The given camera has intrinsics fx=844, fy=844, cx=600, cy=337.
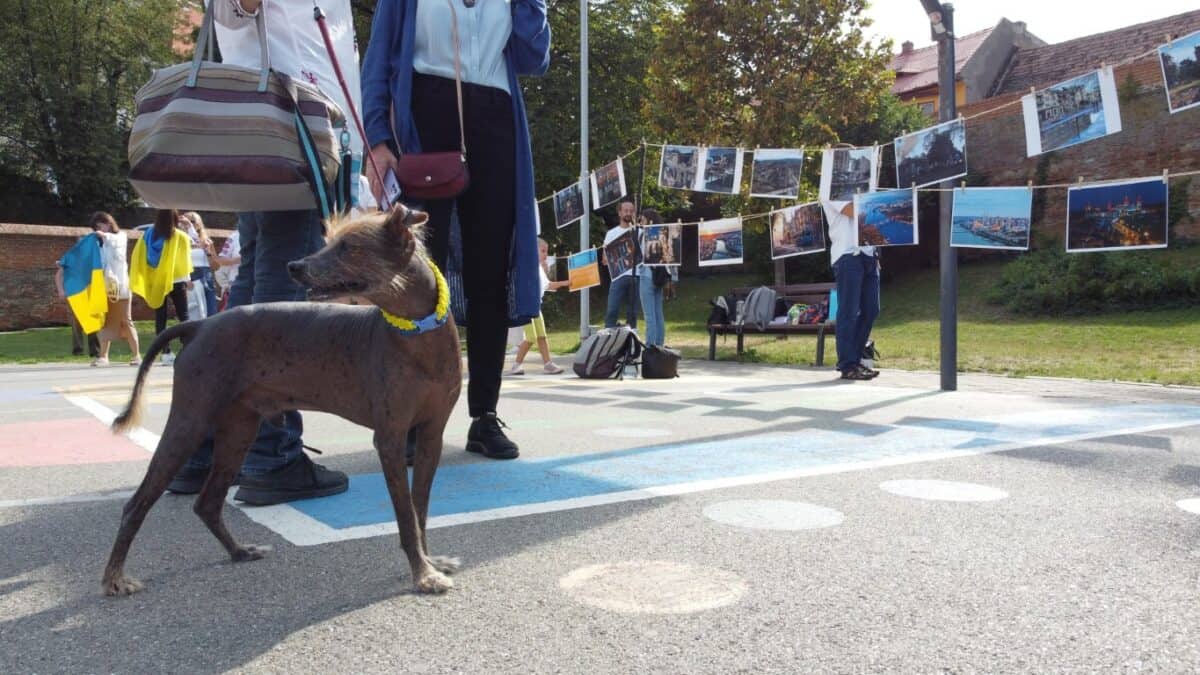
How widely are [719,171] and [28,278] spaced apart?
66.2 ft

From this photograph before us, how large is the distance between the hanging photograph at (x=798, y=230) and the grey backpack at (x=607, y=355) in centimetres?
314

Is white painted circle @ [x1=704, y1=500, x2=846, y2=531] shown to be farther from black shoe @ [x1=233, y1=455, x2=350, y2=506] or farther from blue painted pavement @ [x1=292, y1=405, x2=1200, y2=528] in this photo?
black shoe @ [x1=233, y1=455, x2=350, y2=506]

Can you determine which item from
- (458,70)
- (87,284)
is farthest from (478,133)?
(87,284)

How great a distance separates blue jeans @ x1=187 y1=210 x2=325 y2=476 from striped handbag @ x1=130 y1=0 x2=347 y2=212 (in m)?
0.27

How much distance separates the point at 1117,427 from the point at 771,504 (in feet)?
10.6

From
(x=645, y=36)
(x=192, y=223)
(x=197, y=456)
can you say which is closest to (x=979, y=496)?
(x=197, y=456)

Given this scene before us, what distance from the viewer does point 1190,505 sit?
310cm

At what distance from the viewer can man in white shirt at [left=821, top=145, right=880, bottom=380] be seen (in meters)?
9.11

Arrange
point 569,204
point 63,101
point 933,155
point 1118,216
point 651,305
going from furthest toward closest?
point 63,101, point 569,204, point 651,305, point 933,155, point 1118,216

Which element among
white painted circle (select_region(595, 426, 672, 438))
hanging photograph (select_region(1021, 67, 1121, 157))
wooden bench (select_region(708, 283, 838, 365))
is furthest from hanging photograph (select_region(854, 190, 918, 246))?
white painted circle (select_region(595, 426, 672, 438))

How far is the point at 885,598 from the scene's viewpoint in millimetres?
2125

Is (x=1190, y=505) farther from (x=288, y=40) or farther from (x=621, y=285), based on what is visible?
(x=621, y=285)

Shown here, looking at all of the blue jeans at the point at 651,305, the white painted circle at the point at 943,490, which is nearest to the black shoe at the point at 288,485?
the white painted circle at the point at 943,490

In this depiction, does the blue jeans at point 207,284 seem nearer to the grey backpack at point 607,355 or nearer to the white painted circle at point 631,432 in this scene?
the grey backpack at point 607,355
